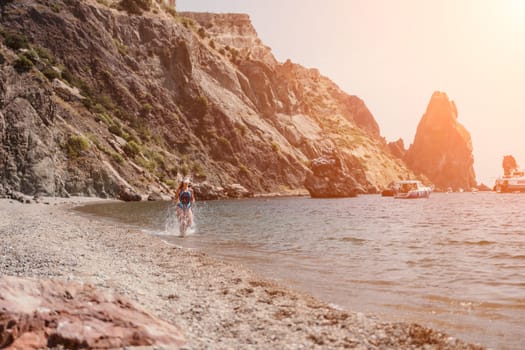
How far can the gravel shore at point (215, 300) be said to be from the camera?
7.61 meters

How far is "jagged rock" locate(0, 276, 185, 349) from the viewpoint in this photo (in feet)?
20.1

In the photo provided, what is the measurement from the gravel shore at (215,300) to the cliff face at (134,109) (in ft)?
157

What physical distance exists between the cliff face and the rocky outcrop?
9361mm

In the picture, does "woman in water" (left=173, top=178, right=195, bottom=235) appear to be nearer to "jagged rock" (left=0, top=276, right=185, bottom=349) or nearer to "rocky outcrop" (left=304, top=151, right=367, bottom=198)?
"jagged rock" (left=0, top=276, right=185, bottom=349)

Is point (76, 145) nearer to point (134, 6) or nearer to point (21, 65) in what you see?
point (21, 65)

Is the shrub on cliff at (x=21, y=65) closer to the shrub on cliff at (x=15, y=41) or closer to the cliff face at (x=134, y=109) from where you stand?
the cliff face at (x=134, y=109)

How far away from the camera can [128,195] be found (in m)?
73.5

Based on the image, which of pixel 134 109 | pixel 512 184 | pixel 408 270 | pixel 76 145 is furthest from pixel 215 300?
pixel 512 184

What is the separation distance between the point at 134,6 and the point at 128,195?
7228 cm

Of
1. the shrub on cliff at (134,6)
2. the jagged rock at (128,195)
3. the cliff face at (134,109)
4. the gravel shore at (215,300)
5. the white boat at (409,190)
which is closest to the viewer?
the gravel shore at (215,300)

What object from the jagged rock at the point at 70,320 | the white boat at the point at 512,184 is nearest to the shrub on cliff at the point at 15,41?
the jagged rock at the point at 70,320

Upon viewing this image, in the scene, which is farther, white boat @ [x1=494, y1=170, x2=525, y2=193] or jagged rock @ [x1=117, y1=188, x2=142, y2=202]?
white boat @ [x1=494, y1=170, x2=525, y2=193]

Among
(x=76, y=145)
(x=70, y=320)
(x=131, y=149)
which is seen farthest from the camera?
(x=131, y=149)

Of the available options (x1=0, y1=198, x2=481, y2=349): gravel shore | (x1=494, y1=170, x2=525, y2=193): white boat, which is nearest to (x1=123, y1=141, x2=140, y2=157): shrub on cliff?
(x1=0, y1=198, x2=481, y2=349): gravel shore
